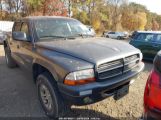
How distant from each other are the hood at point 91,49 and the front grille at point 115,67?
3.4 inches

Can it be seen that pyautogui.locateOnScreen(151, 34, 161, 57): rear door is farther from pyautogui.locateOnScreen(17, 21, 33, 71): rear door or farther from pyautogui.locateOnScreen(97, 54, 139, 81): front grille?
pyautogui.locateOnScreen(17, 21, 33, 71): rear door

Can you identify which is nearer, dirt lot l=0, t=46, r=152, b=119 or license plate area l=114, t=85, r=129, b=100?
license plate area l=114, t=85, r=129, b=100

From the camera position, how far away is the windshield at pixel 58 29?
13.9ft

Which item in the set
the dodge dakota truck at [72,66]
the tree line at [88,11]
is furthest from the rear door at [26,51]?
the tree line at [88,11]

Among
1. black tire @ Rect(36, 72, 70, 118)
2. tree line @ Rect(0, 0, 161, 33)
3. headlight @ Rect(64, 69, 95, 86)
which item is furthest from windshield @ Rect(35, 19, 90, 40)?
tree line @ Rect(0, 0, 161, 33)

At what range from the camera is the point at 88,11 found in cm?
4481

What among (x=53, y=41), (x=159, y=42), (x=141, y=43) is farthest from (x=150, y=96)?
(x=141, y=43)

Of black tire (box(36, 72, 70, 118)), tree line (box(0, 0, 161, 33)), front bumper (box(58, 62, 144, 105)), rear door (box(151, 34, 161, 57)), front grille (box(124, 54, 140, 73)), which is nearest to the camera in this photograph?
front bumper (box(58, 62, 144, 105))

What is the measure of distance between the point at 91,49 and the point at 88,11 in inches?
1686

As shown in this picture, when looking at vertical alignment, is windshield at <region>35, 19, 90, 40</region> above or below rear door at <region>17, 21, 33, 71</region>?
above

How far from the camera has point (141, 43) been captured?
8.92 m

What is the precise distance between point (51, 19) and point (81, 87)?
232cm

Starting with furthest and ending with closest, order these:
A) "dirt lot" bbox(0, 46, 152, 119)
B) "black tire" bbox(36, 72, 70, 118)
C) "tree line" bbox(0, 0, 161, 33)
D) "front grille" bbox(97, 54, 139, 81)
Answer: "tree line" bbox(0, 0, 161, 33)
"dirt lot" bbox(0, 46, 152, 119)
"black tire" bbox(36, 72, 70, 118)
"front grille" bbox(97, 54, 139, 81)

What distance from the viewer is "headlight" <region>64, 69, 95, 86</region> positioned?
2.94 metres
